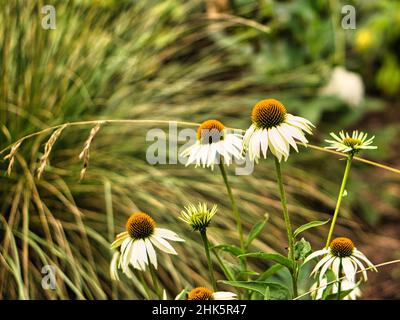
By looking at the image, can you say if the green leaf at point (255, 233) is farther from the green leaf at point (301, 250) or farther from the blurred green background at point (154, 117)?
the blurred green background at point (154, 117)

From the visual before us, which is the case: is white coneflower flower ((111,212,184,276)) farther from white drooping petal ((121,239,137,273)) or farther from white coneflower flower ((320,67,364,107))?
white coneflower flower ((320,67,364,107))

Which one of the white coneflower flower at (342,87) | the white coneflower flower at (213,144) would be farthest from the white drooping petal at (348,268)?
the white coneflower flower at (342,87)

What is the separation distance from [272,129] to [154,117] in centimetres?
Answer: 138

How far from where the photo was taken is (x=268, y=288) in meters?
0.92

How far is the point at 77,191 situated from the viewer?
1.97 m

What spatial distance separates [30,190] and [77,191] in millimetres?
153

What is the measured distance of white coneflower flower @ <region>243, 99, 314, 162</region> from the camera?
3.05ft

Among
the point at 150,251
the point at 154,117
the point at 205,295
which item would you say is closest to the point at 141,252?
the point at 150,251

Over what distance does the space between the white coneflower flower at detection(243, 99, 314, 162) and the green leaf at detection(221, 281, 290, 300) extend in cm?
19

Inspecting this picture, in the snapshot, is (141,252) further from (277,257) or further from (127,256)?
(277,257)

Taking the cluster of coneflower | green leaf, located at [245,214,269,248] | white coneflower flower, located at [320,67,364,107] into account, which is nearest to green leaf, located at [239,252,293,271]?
the cluster of coneflower

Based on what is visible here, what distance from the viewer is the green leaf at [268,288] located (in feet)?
3.06
